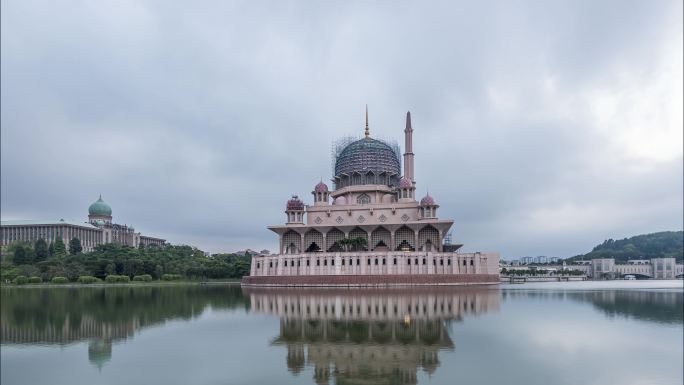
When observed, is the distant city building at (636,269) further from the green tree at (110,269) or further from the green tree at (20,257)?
the green tree at (20,257)

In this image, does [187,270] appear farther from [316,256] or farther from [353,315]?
[353,315]

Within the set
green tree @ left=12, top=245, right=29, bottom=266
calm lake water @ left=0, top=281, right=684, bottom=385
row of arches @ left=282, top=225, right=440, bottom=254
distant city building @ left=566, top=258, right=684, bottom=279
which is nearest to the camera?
calm lake water @ left=0, top=281, right=684, bottom=385

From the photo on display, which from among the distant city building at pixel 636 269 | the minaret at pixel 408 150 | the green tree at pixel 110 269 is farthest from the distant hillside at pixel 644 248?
the green tree at pixel 110 269

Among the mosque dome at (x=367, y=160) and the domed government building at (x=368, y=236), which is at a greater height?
the mosque dome at (x=367, y=160)

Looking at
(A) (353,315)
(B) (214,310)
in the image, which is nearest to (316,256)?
(B) (214,310)

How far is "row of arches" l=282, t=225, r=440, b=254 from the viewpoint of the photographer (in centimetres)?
6247

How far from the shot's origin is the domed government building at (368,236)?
5447cm

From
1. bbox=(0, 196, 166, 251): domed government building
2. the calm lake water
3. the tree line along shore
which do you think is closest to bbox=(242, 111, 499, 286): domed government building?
the tree line along shore

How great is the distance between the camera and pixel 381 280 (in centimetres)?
5244

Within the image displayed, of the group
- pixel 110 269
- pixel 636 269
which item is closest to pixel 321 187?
pixel 110 269

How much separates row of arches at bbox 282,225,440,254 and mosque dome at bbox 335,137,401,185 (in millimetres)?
8836

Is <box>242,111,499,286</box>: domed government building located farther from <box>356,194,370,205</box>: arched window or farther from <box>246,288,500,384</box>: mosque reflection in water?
<box>246,288,500,384</box>: mosque reflection in water

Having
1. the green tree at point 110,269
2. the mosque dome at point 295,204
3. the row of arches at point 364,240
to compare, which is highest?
the mosque dome at point 295,204

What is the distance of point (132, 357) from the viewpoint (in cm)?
1521
